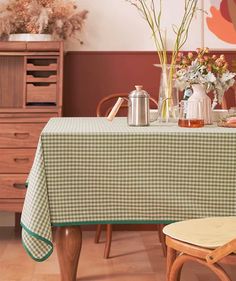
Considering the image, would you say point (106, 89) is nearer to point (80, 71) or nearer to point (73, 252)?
point (80, 71)

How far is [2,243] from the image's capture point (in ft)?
13.0

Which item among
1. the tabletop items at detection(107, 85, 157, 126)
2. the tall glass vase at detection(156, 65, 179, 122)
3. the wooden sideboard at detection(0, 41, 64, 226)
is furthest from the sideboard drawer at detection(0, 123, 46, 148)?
the tabletop items at detection(107, 85, 157, 126)

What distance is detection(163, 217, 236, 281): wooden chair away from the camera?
6.30ft

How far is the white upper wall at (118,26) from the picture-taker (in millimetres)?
4320

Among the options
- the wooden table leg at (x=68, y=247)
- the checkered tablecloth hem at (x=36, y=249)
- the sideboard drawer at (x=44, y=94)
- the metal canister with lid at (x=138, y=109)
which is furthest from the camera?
the sideboard drawer at (x=44, y=94)

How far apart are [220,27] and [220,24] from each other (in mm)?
20

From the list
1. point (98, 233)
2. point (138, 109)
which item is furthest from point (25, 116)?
point (138, 109)

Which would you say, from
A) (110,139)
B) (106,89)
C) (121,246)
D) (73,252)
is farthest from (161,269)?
(106,89)

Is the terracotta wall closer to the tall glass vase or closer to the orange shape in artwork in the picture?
the orange shape in artwork

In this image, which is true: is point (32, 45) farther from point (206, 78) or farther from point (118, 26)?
point (206, 78)

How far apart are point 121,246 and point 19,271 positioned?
0.80m

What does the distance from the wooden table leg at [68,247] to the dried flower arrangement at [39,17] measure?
185 cm

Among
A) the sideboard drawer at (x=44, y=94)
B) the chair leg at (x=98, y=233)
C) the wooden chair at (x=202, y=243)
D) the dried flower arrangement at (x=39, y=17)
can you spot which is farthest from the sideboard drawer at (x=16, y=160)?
the wooden chair at (x=202, y=243)

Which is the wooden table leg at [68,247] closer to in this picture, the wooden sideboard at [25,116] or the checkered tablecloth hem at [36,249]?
the checkered tablecloth hem at [36,249]
